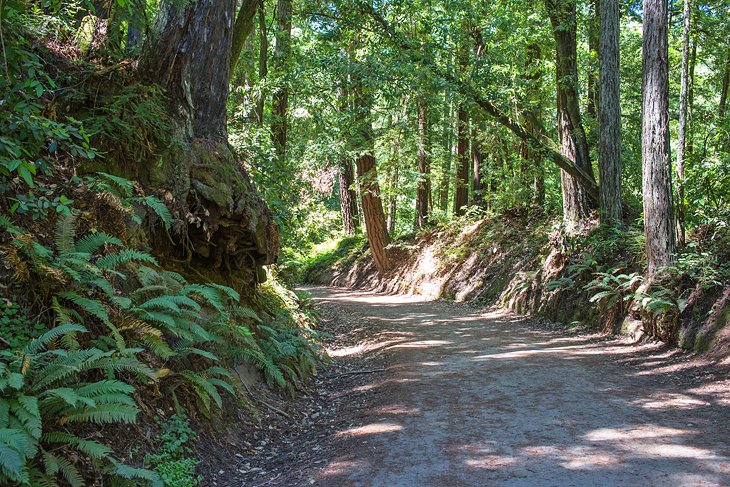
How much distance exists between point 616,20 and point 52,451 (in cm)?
1217

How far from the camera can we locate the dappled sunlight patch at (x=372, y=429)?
5551 millimetres

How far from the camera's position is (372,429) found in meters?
5.67

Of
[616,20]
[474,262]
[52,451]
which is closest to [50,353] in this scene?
[52,451]

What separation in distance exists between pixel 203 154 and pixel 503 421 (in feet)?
16.1

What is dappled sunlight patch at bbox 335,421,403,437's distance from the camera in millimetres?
5551

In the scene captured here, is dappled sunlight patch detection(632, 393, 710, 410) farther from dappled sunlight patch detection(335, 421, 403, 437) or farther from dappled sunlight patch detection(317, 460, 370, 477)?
dappled sunlight patch detection(317, 460, 370, 477)

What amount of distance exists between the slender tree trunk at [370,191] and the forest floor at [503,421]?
378 inches

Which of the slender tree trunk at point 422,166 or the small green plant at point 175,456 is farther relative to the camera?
the slender tree trunk at point 422,166

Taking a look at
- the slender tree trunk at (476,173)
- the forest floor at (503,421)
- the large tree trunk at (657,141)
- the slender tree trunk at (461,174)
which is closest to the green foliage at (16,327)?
the forest floor at (503,421)

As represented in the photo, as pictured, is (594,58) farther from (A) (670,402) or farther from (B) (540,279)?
(A) (670,402)

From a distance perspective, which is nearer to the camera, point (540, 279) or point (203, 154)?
point (203, 154)

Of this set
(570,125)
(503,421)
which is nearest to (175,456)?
(503,421)

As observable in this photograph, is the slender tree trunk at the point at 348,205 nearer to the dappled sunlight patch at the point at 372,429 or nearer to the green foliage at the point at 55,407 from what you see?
the dappled sunlight patch at the point at 372,429

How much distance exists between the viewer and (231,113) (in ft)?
40.3
